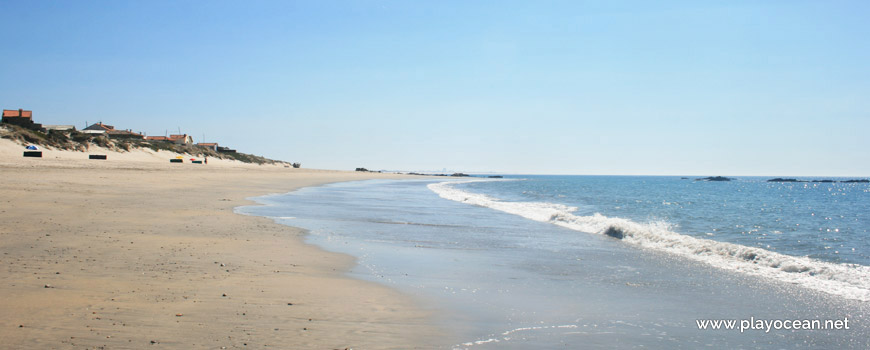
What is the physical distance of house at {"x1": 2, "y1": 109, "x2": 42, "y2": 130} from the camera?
60688 mm

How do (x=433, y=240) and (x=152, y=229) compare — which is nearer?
(x=152, y=229)

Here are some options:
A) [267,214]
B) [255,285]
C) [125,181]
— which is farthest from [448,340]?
[125,181]

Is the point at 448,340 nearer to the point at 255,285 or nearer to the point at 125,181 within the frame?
the point at 255,285

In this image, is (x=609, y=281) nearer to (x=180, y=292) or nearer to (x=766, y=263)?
(x=766, y=263)

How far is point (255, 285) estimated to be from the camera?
7.05 meters

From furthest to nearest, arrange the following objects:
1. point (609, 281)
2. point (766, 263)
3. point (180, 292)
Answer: point (766, 263)
point (609, 281)
point (180, 292)

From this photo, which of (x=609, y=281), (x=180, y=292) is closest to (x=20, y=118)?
(x=180, y=292)

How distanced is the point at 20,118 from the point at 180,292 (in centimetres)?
7291

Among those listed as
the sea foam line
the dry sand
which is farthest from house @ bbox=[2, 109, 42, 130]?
the sea foam line

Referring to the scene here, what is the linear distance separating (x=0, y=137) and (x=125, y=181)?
2240 cm

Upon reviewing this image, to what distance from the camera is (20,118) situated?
2413 inches

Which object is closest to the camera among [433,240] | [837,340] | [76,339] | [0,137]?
[76,339]

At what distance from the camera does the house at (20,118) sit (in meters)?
60.7

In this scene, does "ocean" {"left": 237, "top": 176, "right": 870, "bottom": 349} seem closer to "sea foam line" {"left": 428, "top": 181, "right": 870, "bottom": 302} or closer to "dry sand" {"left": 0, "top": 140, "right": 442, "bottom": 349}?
"sea foam line" {"left": 428, "top": 181, "right": 870, "bottom": 302}
